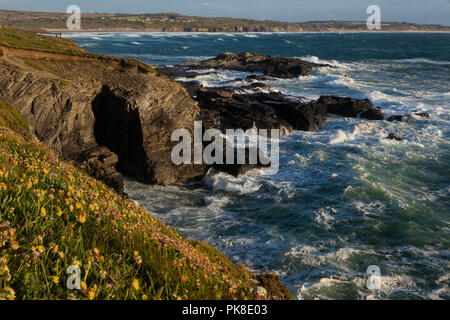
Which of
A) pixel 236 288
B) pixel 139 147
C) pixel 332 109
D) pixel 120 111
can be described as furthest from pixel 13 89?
pixel 332 109

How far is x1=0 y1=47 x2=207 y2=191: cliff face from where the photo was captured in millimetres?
15570

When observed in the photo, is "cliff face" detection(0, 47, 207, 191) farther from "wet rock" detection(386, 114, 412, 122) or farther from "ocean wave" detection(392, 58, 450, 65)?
"ocean wave" detection(392, 58, 450, 65)

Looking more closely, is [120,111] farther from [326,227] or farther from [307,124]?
[307,124]

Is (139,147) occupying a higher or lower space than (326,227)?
higher

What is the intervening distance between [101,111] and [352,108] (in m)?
23.3

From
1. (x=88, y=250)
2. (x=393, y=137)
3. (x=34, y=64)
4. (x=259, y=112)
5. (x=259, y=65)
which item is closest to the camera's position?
(x=88, y=250)

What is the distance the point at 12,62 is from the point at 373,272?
1688cm

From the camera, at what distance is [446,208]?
16172mm

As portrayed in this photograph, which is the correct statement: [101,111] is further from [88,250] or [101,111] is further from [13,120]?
[88,250]

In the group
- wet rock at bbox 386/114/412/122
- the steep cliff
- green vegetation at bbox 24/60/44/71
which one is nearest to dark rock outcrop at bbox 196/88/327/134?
wet rock at bbox 386/114/412/122

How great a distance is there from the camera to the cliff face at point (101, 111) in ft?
51.1

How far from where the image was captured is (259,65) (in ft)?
205

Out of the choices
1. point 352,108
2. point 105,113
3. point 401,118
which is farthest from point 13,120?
point 401,118

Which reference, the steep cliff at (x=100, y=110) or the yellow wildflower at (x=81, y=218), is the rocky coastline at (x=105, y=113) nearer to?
the steep cliff at (x=100, y=110)
